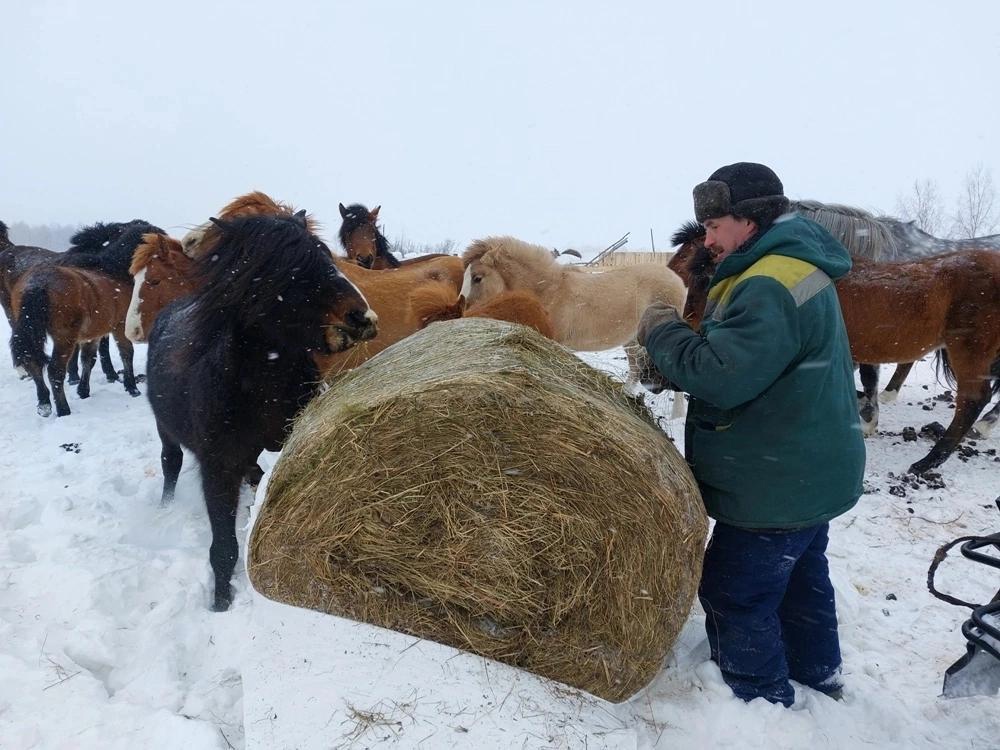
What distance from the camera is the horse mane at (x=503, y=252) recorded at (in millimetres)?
6176

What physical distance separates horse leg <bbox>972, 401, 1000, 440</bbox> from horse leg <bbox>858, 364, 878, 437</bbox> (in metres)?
1.11

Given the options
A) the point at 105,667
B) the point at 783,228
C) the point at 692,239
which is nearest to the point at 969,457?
the point at 692,239

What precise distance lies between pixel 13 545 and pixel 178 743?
247 centimetres

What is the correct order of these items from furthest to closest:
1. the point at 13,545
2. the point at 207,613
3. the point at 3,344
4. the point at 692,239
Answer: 1. the point at 3,344
2. the point at 692,239
3. the point at 13,545
4. the point at 207,613

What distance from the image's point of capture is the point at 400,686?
220cm

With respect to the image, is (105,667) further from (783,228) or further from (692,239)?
(692,239)

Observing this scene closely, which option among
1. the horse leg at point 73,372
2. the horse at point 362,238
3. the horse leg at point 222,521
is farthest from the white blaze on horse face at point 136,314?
the horse leg at point 73,372

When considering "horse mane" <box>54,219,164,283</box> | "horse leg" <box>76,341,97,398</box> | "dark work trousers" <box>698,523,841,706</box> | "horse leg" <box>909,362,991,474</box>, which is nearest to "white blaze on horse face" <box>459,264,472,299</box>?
"dark work trousers" <box>698,523,841,706</box>

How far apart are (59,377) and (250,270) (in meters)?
5.83

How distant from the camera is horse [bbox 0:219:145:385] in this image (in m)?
8.74

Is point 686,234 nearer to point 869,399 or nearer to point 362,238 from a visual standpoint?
point 869,399

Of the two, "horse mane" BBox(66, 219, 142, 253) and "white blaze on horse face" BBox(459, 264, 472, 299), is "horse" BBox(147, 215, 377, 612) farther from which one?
"horse mane" BBox(66, 219, 142, 253)

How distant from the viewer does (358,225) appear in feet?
27.9

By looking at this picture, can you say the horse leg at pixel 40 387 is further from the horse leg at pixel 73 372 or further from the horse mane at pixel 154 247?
the horse mane at pixel 154 247
